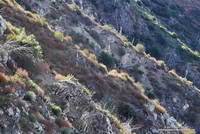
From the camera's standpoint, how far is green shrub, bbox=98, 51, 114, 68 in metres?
66.6

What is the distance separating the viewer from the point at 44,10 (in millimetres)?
69562

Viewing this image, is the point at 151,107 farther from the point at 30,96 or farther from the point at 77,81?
the point at 30,96

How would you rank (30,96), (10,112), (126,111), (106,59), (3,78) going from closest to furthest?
(10,112), (3,78), (30,96), (126,111), (106,59)

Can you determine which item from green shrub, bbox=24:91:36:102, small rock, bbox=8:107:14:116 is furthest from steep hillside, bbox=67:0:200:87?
small rock, bbox=8:107:14:116

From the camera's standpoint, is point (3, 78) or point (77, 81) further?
point (77, 81)

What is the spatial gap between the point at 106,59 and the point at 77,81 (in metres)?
21.8

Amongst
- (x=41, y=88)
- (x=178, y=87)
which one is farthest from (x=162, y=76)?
(x=41, y=88)

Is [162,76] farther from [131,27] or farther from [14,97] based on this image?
[14,97]

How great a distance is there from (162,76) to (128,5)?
29.7m

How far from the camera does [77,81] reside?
45.4 m

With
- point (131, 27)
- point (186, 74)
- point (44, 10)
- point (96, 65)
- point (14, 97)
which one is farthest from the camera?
point (131, 27)

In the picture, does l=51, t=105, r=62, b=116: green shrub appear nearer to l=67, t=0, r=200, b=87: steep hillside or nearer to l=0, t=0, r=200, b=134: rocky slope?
l=0, t=0, r=200, b=134: rocky slope

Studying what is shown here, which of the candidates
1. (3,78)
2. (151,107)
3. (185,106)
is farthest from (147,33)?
(3,78)

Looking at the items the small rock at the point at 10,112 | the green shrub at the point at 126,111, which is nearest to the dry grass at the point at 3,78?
the small rock at the point at 10,112
